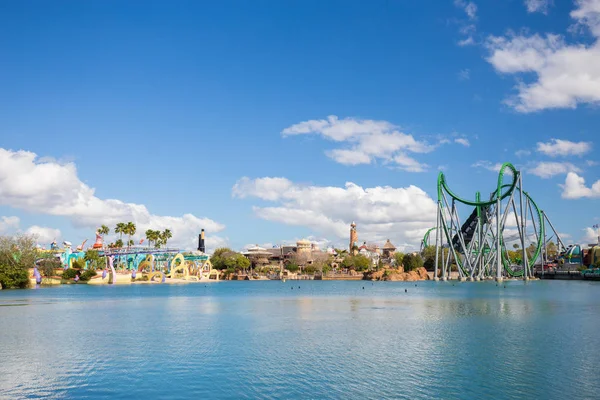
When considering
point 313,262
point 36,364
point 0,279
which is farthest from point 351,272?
point 36,364

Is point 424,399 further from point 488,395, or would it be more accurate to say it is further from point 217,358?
point 217,358

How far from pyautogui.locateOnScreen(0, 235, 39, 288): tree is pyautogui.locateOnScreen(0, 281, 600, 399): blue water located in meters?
41.5

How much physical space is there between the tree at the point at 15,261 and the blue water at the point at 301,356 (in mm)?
41491

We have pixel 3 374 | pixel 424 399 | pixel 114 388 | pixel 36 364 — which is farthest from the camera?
pixel 36 364

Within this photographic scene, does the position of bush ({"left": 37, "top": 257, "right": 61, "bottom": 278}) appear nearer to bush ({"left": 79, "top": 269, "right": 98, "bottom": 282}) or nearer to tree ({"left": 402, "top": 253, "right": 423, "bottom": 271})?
bush ({"left": 79, "top": 269, "right": 98, "bottom": 282})

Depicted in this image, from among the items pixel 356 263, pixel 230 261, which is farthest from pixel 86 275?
pixel 356 263

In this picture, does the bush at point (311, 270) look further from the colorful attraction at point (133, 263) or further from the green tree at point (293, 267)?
the colorful attraction at point (133, 263)

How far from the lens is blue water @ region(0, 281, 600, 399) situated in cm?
1991

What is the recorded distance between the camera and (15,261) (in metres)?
81.7

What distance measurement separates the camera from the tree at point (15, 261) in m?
80.8

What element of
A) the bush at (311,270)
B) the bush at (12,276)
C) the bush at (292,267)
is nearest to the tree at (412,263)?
the bush at (311,270)

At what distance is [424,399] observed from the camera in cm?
1847

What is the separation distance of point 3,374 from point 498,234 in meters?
99.5

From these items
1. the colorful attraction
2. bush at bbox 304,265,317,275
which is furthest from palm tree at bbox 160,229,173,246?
bush at bbox 304,265,317,275
